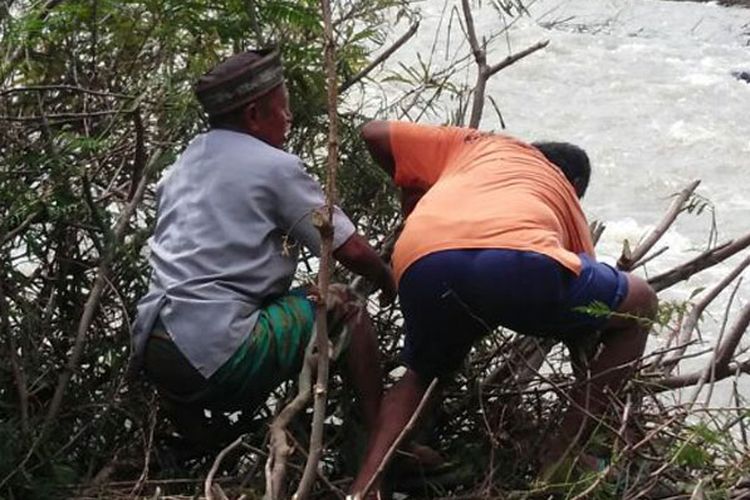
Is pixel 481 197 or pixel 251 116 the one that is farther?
pixel 251 116

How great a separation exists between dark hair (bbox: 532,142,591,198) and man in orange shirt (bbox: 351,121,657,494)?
0.14 m

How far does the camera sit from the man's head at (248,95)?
351 centimetres

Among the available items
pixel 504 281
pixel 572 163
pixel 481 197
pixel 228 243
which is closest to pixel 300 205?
pixel 228 243

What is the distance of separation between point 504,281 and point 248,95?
0.78m

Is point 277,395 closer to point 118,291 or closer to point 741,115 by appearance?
point 118,291

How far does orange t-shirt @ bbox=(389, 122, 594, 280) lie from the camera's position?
3.27 m

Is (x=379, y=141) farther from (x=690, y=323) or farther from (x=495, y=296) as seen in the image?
(x=690, y=323)

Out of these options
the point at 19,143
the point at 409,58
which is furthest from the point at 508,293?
the point at 409,58

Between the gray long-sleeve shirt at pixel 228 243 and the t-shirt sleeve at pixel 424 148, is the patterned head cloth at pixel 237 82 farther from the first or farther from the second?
the t-shirt sleeve at pixel 424 148

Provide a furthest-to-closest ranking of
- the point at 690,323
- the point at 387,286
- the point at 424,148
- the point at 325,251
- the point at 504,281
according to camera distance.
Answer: the point at 690,323, the point at 424,148, the point at 387,286, the point at 504,281, the point at 325,251

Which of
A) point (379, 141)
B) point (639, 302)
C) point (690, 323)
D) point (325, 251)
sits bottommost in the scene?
point (690, 323)

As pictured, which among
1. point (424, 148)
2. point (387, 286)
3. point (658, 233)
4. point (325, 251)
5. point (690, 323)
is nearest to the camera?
point (325, 251)

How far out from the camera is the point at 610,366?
11.2 feet

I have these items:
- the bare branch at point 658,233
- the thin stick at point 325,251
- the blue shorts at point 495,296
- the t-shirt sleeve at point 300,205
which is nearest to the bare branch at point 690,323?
the bare branch at point 658,233
